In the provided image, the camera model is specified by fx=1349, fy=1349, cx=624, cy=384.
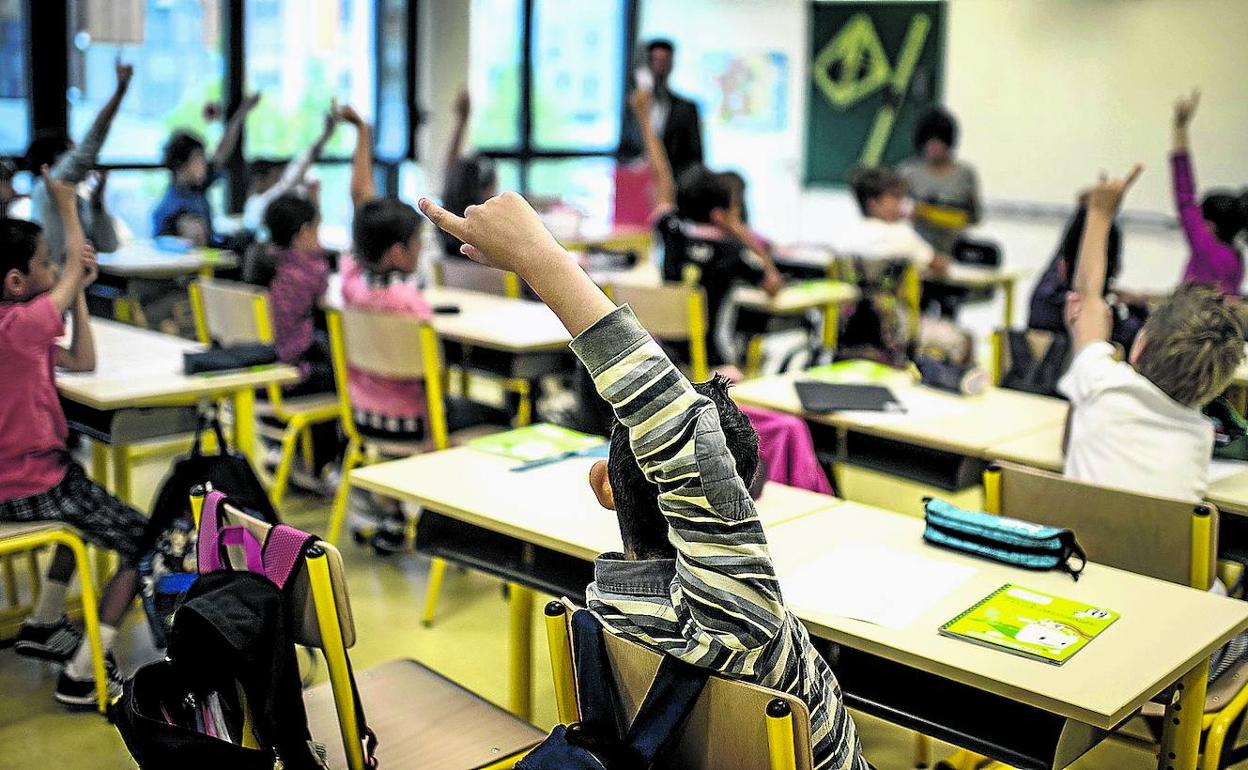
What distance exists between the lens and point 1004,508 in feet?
8.32

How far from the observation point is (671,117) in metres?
7.59

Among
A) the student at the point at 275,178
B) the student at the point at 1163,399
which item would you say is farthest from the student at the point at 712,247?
the student at the point at 1163,399

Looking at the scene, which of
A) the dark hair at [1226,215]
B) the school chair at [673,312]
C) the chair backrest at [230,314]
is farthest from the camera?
the dark hair at [1226,215]

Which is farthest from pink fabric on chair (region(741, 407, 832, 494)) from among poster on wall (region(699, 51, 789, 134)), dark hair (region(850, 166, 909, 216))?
poster on wall (region(699, 51, 789, 134))

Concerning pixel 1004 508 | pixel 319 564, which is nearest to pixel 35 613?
pixel 319 564

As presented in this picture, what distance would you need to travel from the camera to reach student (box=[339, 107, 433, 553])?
4.03 meters

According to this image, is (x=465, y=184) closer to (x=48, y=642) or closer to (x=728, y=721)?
(x=48, y=642)

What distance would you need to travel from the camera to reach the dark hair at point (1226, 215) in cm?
497

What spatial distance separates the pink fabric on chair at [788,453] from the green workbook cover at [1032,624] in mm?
797

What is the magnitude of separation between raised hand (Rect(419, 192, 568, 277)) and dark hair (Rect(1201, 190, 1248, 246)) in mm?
4259

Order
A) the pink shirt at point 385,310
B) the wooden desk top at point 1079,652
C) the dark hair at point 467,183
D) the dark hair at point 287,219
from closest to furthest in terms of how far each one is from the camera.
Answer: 1. the wooden desk top at point 1079,652
2. the pink shirt at point 385,310
3. the dark hair at point 287,219
4. the dark hair at point 467,183

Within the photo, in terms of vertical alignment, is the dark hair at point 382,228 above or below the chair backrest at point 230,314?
above

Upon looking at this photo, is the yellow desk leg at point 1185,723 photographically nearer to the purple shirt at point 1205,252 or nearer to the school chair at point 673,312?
the school chair at point 673,312

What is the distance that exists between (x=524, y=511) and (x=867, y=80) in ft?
21.6
